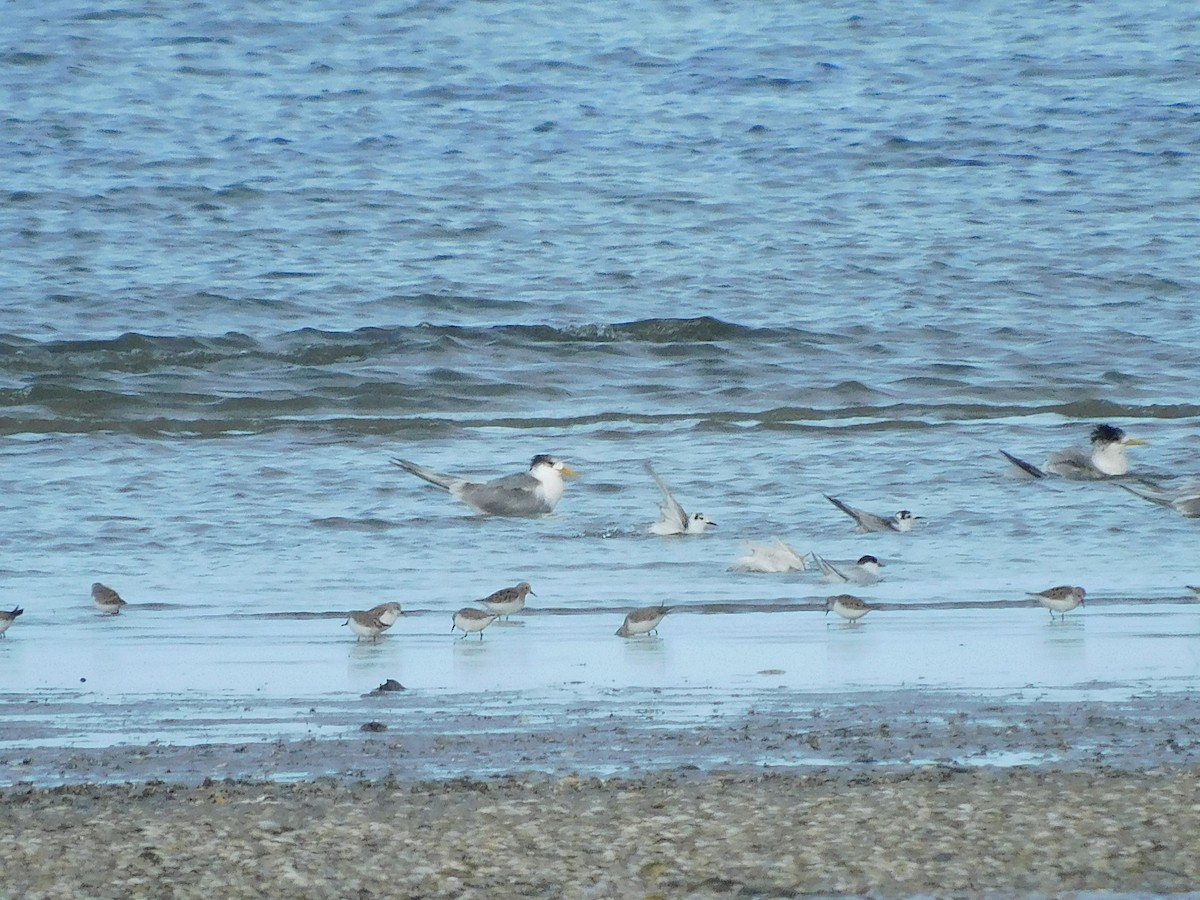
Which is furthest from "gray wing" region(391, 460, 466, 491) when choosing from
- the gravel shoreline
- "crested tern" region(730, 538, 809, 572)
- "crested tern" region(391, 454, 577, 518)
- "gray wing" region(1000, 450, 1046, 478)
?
the gravel shoreline

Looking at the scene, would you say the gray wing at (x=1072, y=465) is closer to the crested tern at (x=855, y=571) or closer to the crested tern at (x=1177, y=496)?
the crested tern at (x=1177, y=496)

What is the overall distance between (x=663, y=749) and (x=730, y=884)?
3.92ft

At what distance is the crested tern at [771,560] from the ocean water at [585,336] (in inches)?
3.6

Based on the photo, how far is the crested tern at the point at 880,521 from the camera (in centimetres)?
948

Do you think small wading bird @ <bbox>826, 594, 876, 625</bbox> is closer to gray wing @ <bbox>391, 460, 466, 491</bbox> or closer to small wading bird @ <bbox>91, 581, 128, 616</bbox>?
small wading bird @ <bbox>91, 581, 128, 616</bbox>

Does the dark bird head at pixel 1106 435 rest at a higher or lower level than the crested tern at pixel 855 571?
lower

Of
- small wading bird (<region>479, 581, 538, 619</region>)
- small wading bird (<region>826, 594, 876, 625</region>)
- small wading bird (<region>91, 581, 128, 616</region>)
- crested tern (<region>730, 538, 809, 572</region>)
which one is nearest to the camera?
small wading bird (<region>826, 594, 876, 625</region>)

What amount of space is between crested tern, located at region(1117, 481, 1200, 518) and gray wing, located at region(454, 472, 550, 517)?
298 cm

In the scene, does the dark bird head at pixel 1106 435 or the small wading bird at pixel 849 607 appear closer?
the small wading bird at pixel 849 607

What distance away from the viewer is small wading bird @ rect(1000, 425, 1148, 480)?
36.7 feet

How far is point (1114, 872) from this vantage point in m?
3.85

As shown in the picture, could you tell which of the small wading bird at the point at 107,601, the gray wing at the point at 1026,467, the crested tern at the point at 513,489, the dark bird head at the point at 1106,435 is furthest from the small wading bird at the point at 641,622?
the dark bird head at the point at 1106,435

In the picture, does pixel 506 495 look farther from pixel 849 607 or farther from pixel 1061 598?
pixel 1061 598

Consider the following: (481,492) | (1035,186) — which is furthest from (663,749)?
(1035,186)
